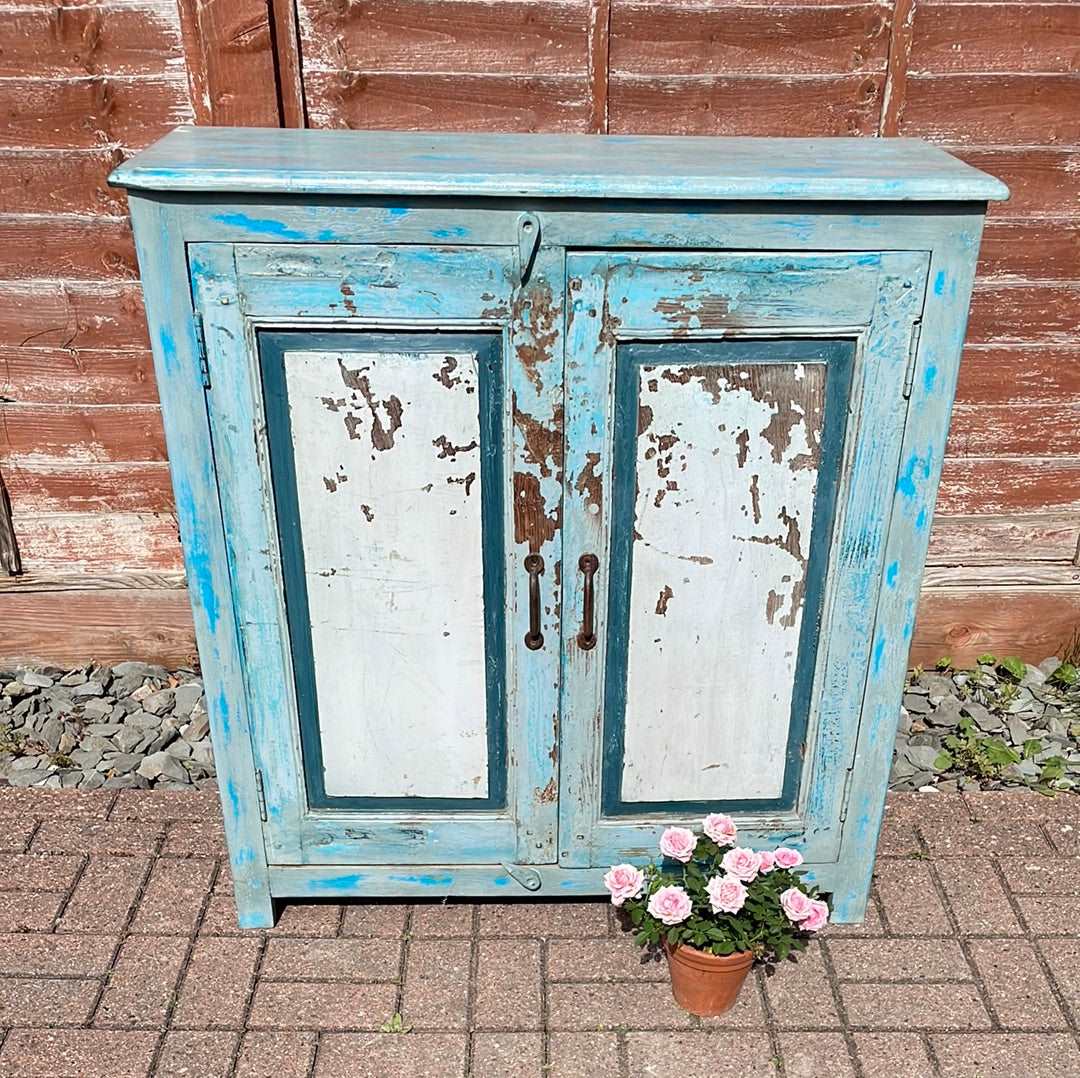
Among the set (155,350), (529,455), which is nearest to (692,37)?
(529,455)

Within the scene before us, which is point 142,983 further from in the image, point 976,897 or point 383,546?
point 976,897

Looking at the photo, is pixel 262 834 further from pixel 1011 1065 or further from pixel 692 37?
pixel 692 37

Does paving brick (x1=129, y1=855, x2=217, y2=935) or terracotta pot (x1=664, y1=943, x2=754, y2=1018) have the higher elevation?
terracotta pot (x1=664, y1=943, x2=754, y2=1018)

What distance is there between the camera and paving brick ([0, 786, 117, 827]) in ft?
10.7

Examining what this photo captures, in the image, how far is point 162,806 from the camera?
10.8 feet

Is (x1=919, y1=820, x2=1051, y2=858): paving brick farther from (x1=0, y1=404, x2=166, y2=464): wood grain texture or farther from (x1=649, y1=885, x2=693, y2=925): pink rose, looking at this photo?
(x1=0, y1=404, x2=166, y2=464): wood grain texture

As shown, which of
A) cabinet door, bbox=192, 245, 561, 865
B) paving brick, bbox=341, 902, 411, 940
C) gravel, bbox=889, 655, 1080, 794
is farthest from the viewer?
gravel, bbox=889, 655, 1080, 794

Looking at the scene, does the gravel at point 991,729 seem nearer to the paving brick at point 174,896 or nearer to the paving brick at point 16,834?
the paving brick at point 174,896

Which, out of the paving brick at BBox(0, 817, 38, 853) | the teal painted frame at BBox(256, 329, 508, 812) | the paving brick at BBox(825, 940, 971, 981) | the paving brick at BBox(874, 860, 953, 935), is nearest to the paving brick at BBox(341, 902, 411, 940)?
the teal painted frame at BBox(256, 329, 508, 812)

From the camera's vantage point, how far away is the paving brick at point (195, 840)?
3123 millimetres

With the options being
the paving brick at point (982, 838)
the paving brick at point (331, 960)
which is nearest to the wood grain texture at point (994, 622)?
the paving brick at point (982, 838)

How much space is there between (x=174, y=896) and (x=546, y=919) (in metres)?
1.03

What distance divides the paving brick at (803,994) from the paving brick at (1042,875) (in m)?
0.65

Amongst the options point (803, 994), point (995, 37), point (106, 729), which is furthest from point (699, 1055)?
point (995, 37)
